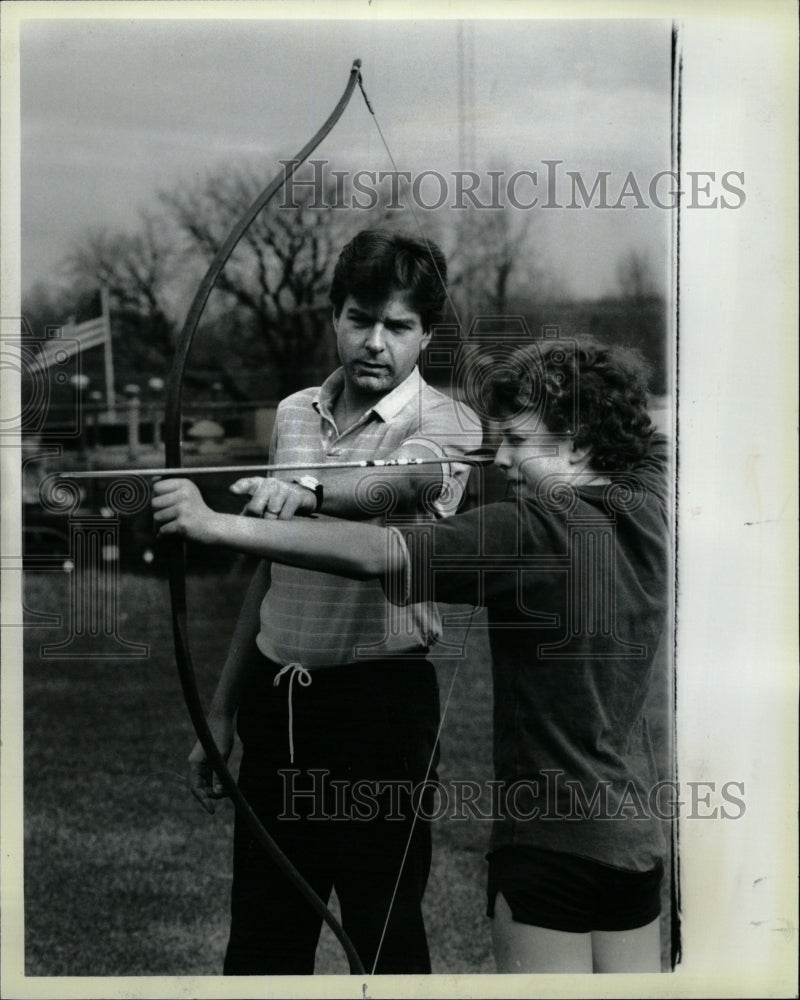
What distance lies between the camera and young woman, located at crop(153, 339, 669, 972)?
230cm

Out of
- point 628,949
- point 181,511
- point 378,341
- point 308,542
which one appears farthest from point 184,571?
point 628,949

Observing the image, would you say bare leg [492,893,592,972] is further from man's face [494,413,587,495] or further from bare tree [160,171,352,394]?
bare tree [160,171,352,394]

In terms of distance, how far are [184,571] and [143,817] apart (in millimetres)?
478

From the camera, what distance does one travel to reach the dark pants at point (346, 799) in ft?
7.76

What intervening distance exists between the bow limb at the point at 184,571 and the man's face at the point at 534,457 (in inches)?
21.1

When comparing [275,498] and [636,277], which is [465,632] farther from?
[636,277]

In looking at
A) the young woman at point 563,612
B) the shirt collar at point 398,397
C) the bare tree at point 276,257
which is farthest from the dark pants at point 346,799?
the bare tree at point 276,257

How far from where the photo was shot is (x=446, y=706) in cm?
236

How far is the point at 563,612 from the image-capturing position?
234 cm

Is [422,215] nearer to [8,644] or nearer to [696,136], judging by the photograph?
[696,136]

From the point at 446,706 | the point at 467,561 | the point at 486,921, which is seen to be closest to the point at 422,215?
the point at 467,561

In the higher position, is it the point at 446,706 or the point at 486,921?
the point at 446,706

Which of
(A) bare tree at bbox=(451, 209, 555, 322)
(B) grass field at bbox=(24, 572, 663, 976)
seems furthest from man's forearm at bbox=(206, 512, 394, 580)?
(A) bare tree at bbox=(451, 209, 555, 322)

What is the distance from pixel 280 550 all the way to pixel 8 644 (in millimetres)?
539
